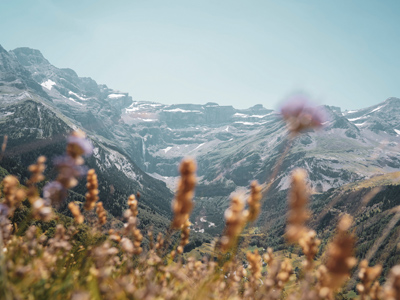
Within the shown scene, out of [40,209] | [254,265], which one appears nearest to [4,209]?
[40,209]

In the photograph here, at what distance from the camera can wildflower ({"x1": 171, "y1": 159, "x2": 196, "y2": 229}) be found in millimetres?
3225

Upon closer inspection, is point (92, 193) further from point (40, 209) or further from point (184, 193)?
point (184, 193)

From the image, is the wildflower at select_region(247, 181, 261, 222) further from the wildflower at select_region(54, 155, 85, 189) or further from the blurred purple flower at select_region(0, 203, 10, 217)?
the blurred purple flower at select_region(0, 203, 10, 217)

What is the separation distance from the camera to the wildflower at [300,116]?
397 centimetres

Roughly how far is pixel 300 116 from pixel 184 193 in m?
Answer: 2.45

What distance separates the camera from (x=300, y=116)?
4312 mm

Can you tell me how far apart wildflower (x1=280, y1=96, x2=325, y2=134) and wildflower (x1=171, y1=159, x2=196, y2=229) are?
177 centimetres

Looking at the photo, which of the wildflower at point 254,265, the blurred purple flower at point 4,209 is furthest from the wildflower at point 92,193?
the wildflower at point 254,265

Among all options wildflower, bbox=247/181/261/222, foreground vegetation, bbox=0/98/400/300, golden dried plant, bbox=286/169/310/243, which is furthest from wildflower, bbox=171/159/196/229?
golden dried plant, bbox=286/169/310/243

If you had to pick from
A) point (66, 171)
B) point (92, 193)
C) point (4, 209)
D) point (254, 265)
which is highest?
point (66, 171)

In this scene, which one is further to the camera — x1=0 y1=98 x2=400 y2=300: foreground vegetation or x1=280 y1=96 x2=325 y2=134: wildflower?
x1=280 y1=96 x2=325 y2=134: wildflower

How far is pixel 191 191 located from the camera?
11.1 ft

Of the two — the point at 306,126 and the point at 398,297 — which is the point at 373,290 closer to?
the point at 398,297

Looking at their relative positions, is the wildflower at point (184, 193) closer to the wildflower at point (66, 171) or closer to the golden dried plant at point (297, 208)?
the golden dried plant at point (297, 208)
